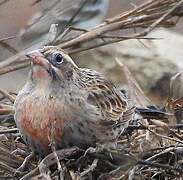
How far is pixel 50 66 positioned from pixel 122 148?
2.62 ft

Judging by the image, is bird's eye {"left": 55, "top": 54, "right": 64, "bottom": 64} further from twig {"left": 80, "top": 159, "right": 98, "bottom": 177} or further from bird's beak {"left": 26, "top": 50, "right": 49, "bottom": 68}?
twig {"left": 80, "top": 159, "right": 98, "bottom": 177}

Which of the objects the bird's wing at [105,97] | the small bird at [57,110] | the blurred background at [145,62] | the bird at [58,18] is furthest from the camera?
the blurred background at [145,62]

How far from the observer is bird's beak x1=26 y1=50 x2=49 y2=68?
4340mm

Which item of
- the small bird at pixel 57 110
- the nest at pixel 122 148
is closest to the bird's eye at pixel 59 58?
the small bird at pixel 57 110

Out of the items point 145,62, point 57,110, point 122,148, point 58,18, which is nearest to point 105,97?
point 122,148

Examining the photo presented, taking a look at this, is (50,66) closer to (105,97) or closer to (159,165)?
(105,97)

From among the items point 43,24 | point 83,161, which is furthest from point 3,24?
point 83,161

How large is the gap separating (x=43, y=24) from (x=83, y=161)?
9.30 ft

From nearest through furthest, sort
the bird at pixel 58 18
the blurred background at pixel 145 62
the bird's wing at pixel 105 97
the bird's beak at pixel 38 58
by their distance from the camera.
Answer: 1. the bird's beak at pixel 38 58
2. the bird's wing at pixel 105 97
3. the bird at pixel 58 18
4. the blurred background at pixel 145 62

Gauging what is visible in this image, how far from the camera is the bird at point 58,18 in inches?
222

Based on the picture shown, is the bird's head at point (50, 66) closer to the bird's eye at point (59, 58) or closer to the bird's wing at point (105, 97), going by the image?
the bird's eye at point (59, 58)

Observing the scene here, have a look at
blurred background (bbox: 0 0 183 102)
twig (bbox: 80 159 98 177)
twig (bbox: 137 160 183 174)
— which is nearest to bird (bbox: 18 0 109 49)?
blurred background (bbox: 0 0 183 102)

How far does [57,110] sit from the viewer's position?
4.47 meters

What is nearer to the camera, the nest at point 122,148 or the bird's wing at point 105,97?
the nest at point 122,148
